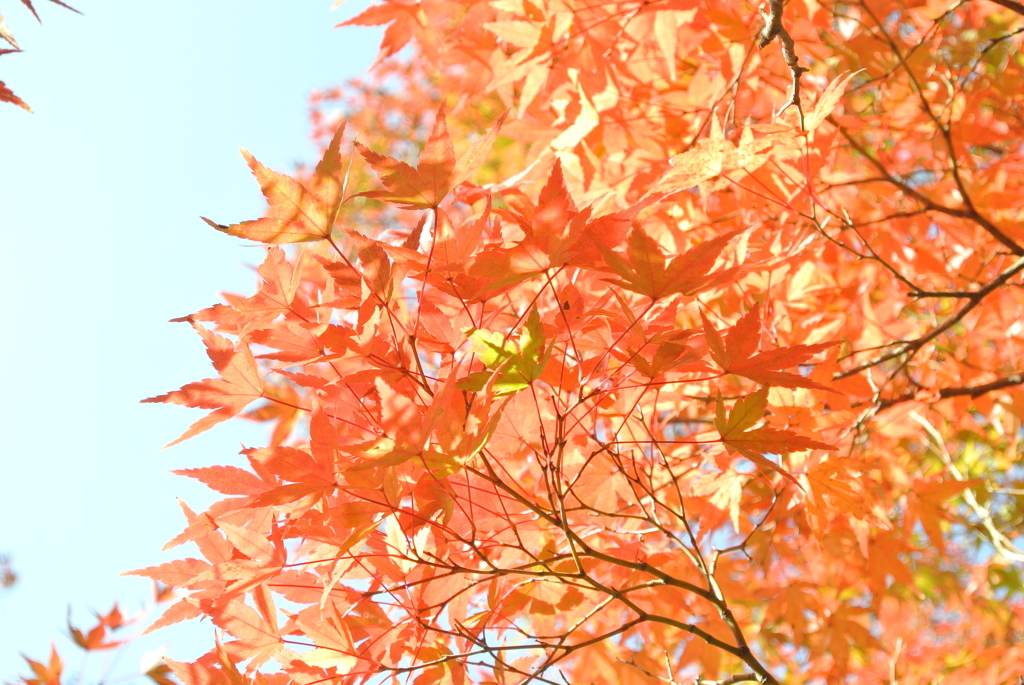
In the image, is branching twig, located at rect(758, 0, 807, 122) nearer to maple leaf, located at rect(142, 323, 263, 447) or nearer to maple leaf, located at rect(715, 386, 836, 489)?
maple leaf, located at rect(715, 386, 836, 489)

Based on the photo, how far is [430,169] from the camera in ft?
1.96

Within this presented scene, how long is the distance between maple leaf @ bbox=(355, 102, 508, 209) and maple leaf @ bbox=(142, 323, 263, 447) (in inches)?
8.6

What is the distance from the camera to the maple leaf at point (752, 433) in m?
0.64

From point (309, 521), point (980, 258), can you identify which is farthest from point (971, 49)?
point (309, 521)

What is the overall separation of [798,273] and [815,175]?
0.17m

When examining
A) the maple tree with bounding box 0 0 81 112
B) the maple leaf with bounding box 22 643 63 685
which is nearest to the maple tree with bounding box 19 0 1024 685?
the maple tree with bounding box 0 0 81 112

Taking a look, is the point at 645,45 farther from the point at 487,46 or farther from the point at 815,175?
the point at 815,175

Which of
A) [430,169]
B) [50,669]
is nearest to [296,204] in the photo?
[430,169]

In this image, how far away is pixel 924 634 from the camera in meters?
Answer: 3.17

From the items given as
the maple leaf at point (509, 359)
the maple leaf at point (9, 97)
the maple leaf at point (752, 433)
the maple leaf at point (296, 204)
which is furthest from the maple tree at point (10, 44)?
the maple leaf at point (752, 433)

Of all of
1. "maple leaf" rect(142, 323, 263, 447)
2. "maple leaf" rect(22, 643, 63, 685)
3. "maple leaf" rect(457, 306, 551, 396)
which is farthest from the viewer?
"maple leaf" rect(22, 643, 63, 685)

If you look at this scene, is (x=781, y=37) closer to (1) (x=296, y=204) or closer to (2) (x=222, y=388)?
(1) (x=296, y=204)

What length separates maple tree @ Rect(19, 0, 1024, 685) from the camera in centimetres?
61

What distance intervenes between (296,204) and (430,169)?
0.40ft
